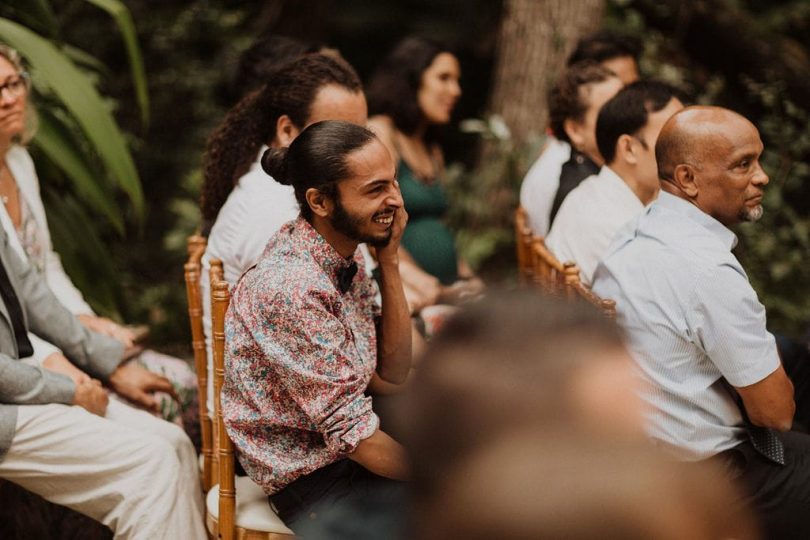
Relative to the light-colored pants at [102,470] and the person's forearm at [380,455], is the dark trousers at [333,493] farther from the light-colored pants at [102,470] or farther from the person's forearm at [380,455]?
the light-colored pants at [102,470]

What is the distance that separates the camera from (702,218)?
2.27 meters

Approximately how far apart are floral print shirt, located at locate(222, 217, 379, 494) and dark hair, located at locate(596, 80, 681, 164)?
3.55ft

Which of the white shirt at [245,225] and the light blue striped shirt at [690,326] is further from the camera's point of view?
the white shirt at [245,225]

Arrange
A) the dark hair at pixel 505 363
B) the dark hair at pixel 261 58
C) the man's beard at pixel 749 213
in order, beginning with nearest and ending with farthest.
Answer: the dark hair at pixel 505 363
the man's beard at pixel 749 213
the dark hair at pixel 261 58

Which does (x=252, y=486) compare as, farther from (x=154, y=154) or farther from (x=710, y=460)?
(x=154, y=154)

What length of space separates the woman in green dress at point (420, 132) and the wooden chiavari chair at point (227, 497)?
1.64 meters


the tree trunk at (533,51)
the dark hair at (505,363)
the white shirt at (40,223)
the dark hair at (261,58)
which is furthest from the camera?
the tree trunk at (533,51)

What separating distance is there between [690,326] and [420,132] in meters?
2.15

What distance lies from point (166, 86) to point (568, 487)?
5430 mm

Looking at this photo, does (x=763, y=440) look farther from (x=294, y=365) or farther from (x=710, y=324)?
(x=294, y=365)

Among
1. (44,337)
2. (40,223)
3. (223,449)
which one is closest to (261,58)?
(40,223)

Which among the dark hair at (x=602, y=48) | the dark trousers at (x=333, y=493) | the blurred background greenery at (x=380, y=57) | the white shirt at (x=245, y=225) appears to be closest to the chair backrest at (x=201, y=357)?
the white shirt at (x=245, y=225)

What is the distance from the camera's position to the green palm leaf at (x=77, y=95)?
323 centimetres

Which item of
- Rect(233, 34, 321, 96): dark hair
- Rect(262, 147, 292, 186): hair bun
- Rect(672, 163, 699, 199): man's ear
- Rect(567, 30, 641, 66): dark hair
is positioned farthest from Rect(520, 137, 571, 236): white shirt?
Rect(262, 147, 292, 186): hair bun
